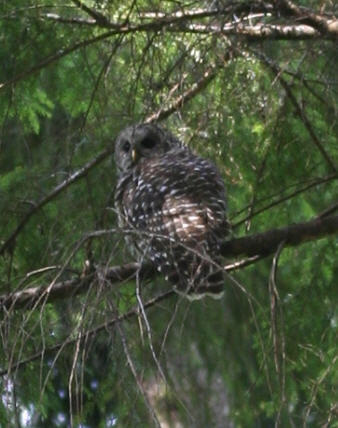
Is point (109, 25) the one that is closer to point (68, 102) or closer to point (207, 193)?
point (207, 193)

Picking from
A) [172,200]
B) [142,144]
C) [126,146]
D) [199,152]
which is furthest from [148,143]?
[172,200]

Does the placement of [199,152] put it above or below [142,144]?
above

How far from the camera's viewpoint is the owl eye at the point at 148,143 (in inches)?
225

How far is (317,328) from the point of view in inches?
197

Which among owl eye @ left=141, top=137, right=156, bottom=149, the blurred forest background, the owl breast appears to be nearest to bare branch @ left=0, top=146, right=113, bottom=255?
the blurred forest background

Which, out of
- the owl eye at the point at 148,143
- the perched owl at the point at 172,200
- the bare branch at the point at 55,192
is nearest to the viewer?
the perched owl at the point at 172,200

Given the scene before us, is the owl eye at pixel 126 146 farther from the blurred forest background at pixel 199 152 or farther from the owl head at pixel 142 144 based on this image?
the blurred forest background at pixel 199 152

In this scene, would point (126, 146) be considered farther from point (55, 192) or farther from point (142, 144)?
point (55, 192)

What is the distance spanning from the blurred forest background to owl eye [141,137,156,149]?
351 mm

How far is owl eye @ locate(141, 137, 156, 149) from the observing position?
18.7 feet

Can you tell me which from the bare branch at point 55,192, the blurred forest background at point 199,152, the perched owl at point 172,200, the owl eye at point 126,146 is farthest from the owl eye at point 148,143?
the bare branch at point 55,192

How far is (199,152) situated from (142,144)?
696mm

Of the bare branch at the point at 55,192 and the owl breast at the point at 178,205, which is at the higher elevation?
the bare branch at the point at 55,192

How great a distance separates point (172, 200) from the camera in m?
4.79
